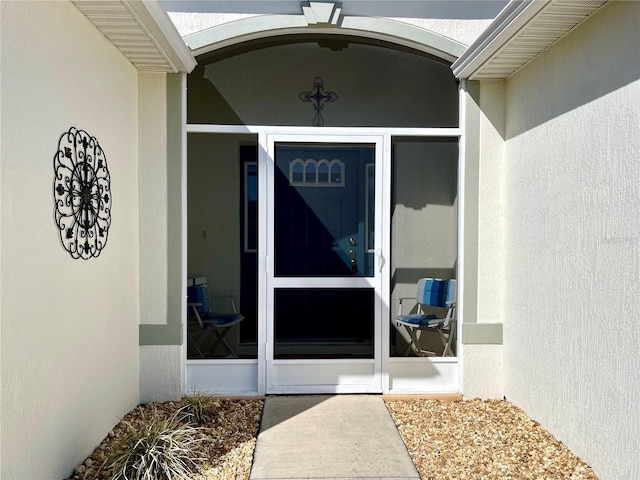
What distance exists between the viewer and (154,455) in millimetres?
2812

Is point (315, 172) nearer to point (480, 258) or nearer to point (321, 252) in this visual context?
point (321, 252)

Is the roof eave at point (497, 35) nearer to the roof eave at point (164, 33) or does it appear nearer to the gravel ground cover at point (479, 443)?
the roof eave at point (164, 33)

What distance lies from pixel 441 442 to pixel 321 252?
1.70 meters

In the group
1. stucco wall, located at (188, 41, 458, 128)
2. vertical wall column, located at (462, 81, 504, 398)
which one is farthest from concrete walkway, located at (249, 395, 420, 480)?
stucco wall, located at (188, 41, 458, 128)

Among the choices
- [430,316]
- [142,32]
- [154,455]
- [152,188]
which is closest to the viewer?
[154,455]

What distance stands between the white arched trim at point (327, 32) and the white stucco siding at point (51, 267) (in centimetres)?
77

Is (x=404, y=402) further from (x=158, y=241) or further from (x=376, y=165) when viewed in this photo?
(x=158, y=241)

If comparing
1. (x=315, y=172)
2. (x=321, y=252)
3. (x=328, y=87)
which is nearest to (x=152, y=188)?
(x=315, y=172)

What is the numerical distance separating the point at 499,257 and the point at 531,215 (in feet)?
2.01

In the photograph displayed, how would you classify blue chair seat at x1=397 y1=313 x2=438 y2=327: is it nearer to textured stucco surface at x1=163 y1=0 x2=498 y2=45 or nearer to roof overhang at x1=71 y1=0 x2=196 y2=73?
textured stucco surface at x1=163 y1=0 x2=498 y2=45

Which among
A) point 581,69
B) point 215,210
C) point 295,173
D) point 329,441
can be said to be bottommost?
point 329,441

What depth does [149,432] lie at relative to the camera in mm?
2936

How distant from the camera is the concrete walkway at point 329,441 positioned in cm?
300

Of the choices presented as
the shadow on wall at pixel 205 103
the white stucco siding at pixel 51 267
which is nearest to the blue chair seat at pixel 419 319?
the shadow on wall at pixel 205 103
